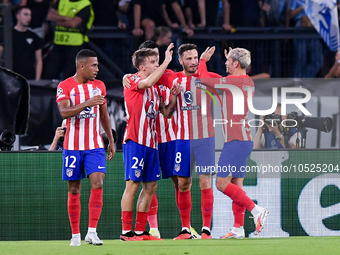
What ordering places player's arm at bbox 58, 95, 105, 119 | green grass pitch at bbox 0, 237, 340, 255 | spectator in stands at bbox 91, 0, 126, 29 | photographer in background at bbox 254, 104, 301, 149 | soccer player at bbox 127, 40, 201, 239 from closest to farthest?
green grass pitch at bbox 0, 237, 340, 255
player's arm at bbox 58, 95, 105, 119
soccer player at bbox 127, 40, 201, 239
photographer in background at bbox 254, 104, 301, 149
spectator in stands at bbox 91, 0, 126, 29

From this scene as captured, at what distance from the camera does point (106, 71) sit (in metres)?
9.45

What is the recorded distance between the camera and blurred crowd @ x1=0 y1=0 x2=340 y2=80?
9344mm

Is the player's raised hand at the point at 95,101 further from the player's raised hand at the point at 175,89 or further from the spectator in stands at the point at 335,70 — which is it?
the spectator in stands at the point at 335,70

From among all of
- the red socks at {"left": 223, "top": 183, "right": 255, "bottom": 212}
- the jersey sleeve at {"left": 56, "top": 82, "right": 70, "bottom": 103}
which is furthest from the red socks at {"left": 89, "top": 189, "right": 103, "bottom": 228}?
the red socks at {"left": 223, "top": 183, "right": 255, "bottom": 212}

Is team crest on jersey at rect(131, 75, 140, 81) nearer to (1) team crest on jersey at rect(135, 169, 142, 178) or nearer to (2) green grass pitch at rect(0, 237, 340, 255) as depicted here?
(1) team crest on jersey at rect(135, 169, 142, 178)

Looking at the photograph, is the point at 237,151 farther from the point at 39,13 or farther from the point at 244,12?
the point at 39,13

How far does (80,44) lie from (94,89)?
11.1 ft

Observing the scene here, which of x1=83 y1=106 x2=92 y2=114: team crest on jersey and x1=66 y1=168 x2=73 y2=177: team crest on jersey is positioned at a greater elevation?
x1=83 y1=106 x2=92 y2=114: team crest on jersey

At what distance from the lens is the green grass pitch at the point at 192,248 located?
17.5 ft

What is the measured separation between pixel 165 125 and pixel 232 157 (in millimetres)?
869

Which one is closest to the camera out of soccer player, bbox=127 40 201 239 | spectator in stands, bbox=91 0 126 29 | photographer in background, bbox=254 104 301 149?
soccer player, bbox=127 40 201 239

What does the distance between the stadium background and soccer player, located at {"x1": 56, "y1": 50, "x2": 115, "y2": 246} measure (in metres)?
1.43

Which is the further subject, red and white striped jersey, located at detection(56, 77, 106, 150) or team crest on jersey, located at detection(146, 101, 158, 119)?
team crest on jersey, located at detection(146, 101, 158, 119)

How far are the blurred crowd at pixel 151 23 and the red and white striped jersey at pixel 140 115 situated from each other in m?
3.08
